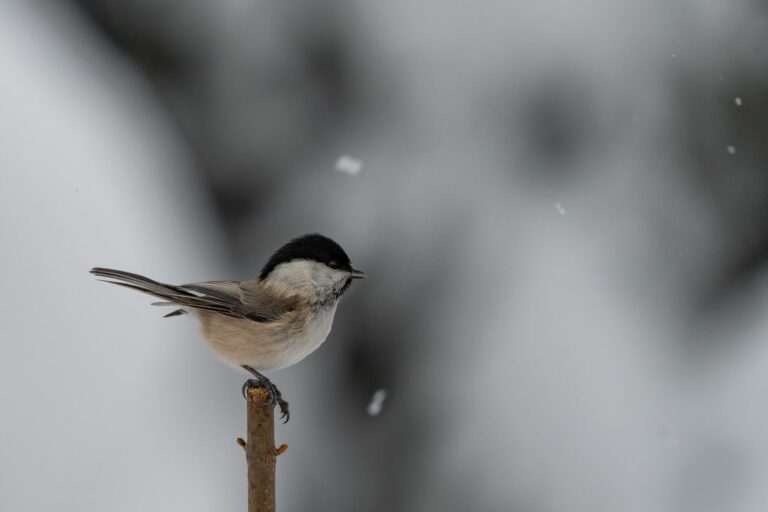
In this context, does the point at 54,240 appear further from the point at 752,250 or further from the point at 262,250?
the point at 752,250

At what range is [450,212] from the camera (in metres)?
4.48

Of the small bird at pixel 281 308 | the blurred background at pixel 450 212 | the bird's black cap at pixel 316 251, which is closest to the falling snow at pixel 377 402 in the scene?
the blurred background at pixel 450 212

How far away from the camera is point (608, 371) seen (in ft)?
14.4

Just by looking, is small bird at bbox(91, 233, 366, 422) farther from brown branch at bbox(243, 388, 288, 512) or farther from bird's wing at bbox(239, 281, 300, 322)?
brown branch at bbox(243, 388, 288, 512)

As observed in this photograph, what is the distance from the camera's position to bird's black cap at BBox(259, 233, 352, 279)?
7.34 ft

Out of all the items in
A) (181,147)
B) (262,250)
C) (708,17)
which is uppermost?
(708,17)

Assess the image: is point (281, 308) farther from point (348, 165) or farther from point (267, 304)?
point (348, 165)

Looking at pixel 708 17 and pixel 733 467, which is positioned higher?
pixel 708 17

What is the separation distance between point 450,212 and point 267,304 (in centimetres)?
229

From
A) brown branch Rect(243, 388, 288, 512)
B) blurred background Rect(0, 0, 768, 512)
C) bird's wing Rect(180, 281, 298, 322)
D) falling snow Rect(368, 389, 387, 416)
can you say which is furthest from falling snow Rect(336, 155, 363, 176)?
brown branch Rect(243, 388, 288, 512)

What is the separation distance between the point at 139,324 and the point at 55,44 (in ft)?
5.39

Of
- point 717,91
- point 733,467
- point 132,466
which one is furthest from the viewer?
point 717,91

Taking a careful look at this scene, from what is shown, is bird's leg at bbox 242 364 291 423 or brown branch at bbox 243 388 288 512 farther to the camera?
bird's leg at bbox 242 364 291 423

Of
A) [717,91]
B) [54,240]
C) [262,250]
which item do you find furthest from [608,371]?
[54,240]
